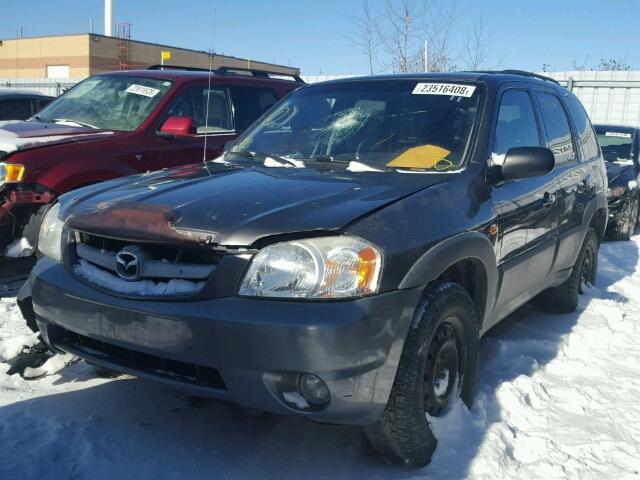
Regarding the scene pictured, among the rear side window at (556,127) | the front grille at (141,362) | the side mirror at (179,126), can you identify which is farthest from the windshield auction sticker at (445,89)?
the side mirror at (179,126)

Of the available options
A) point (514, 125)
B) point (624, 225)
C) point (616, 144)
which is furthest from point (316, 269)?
point (616, 144)

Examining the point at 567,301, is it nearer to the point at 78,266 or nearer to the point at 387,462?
the point at 387,462

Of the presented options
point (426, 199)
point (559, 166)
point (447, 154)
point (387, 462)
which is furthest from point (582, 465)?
point (559, 166)

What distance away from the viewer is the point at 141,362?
9.16 feet

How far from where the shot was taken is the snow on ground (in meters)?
2.81

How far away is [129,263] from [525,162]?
208 cm

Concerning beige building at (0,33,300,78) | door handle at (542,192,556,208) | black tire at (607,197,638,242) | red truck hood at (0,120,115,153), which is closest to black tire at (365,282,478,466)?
door handle at (542,192,556,208)

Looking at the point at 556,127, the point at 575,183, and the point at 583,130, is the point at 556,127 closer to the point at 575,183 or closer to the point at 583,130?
the point at 575,183

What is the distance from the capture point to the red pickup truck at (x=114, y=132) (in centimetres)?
506

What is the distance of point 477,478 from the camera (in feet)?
9.16

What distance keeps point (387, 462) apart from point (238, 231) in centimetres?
122

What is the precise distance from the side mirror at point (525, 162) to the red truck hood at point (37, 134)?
11.6ft

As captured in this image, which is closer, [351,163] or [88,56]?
[351,163]

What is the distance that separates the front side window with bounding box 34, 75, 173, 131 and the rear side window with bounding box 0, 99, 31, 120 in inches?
133
